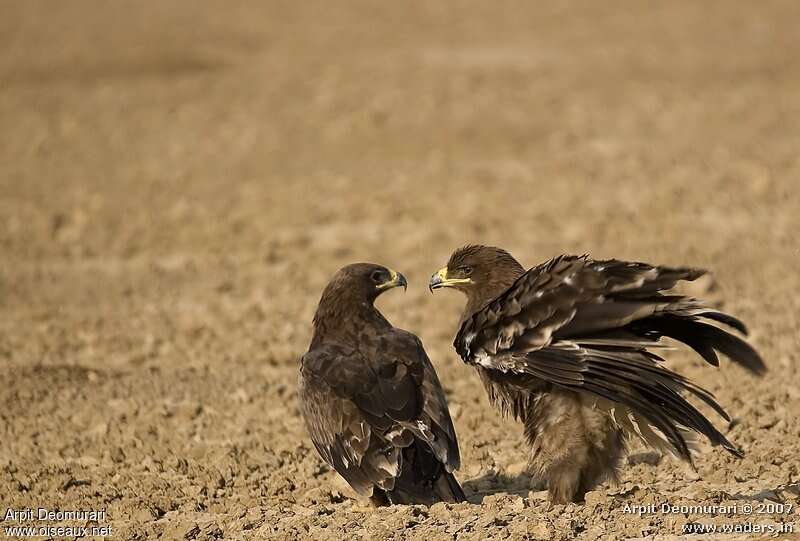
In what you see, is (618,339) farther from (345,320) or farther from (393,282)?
(393,282)

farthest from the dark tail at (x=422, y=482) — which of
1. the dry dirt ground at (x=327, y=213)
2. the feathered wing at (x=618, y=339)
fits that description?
the feathered wing at (x=618, y=339)

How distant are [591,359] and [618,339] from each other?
173mm

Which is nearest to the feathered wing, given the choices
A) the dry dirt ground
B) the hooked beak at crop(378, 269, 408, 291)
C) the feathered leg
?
the feathered leg

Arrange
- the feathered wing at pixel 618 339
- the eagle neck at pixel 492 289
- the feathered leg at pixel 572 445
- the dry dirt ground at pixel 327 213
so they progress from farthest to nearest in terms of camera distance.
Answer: the dry dirt ground at pixel 327 213 < the eagle neck at pixel 492 289 < the feathered leg at pixel 572 445 < the feathered wing at pixel 618 339

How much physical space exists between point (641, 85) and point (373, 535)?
53.4 ft

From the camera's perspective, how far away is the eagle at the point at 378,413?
277 inches

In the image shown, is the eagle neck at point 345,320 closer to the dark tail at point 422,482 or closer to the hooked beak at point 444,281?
the hooked beak at point 444,281

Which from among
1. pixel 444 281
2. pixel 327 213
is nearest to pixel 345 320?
pixel 444 281

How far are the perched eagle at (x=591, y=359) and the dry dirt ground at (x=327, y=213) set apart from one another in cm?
31

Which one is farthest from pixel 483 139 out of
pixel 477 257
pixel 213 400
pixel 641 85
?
pixel 477 257

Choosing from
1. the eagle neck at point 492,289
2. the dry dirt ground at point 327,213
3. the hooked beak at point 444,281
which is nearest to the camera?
the eagle neck at point 492,289

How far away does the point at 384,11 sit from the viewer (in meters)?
29.8

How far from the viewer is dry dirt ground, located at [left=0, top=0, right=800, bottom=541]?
26.0 feet

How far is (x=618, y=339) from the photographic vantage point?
257 inches
